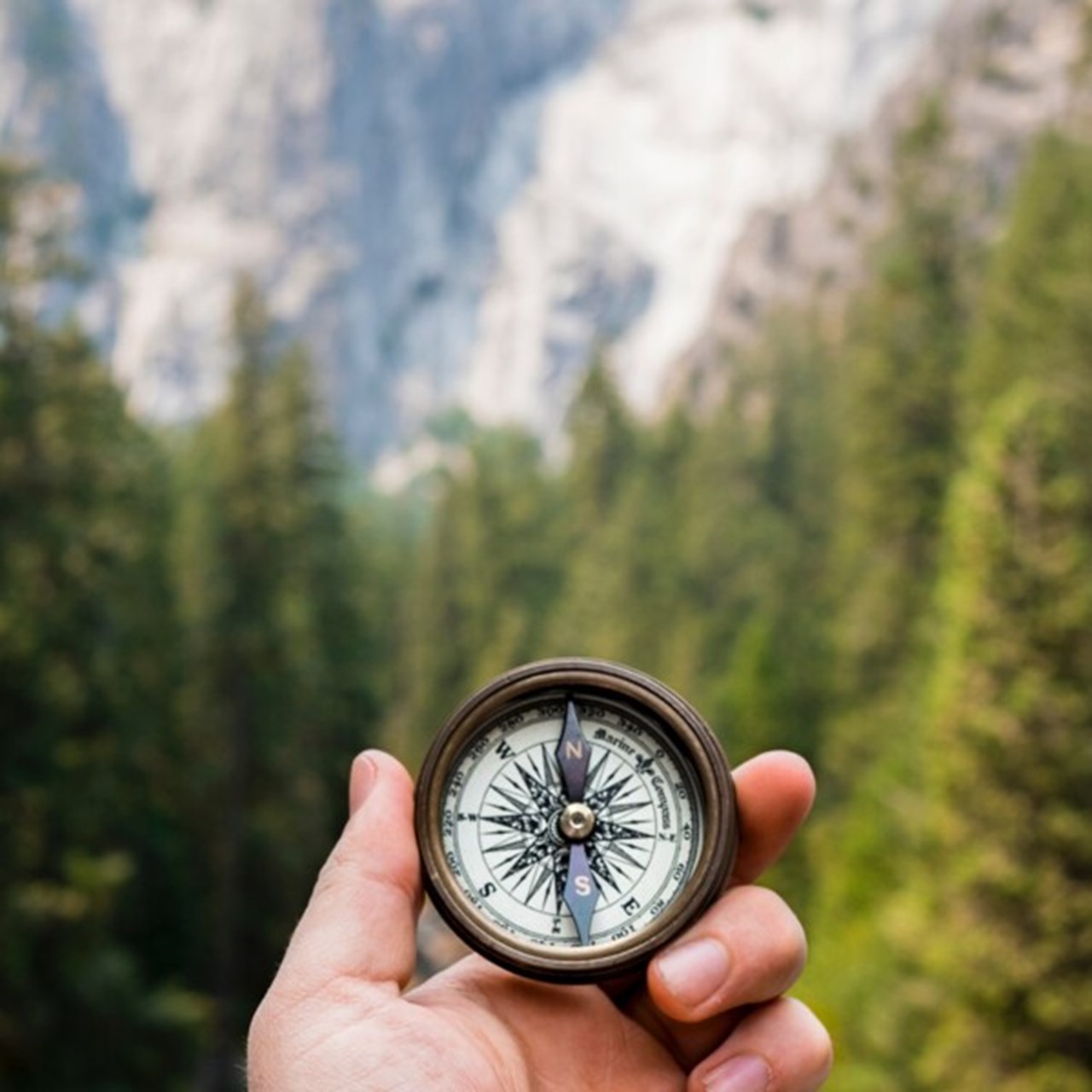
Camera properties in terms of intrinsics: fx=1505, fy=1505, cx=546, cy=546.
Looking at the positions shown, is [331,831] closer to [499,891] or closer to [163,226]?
[499,891]

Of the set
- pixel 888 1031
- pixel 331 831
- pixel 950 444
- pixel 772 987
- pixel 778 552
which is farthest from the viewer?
pixel 778 552

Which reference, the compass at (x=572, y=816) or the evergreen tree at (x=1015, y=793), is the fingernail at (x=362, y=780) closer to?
the compass at (x=572, y=816)

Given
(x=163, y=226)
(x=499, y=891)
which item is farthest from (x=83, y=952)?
(x=163, y=226)

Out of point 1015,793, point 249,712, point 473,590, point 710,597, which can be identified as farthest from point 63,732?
point 473,590

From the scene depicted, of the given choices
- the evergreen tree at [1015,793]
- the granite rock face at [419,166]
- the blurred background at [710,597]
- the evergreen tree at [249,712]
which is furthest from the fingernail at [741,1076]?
the granite rock face at [419,166]

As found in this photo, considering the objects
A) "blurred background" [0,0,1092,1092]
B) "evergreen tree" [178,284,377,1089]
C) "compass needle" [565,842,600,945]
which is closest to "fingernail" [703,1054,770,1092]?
"compass needle" [565,842,600,945]

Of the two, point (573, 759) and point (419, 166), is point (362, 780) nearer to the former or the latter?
point (573, 759)

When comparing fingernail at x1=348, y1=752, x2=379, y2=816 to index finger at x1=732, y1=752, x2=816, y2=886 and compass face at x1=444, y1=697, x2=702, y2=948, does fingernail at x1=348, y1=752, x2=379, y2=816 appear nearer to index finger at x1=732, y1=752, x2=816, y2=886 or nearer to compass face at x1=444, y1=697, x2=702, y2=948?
compass face at x1=444, y1=697, x2=702, y2=948
